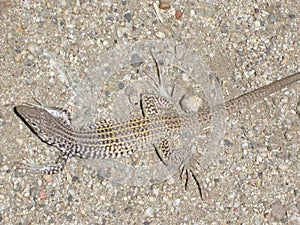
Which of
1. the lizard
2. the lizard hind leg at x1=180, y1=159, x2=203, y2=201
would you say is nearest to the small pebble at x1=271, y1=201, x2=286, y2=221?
the lizard hind leg at x1=180, y1=159, x2=203, y2=201

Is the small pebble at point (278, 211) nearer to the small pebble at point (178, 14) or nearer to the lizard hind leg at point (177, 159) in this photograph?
the lizard hind leg at point (177, 159)

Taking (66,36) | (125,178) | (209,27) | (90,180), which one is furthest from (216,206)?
(66,36)

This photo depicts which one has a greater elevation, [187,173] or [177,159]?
[177,159]

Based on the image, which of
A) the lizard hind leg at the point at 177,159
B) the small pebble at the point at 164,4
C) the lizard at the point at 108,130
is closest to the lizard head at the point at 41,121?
the lizard at the point at 108,130

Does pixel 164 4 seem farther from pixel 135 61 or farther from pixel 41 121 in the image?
pixel 41 121

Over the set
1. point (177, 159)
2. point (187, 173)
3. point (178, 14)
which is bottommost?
point (187, 173)

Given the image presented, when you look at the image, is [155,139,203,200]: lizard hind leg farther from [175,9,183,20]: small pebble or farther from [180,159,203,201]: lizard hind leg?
[175,9,183,20]: small pebble

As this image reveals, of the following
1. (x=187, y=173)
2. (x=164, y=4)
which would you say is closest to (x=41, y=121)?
(x=187, y=173)

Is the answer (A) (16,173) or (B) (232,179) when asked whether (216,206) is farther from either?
(A) (16,173)
